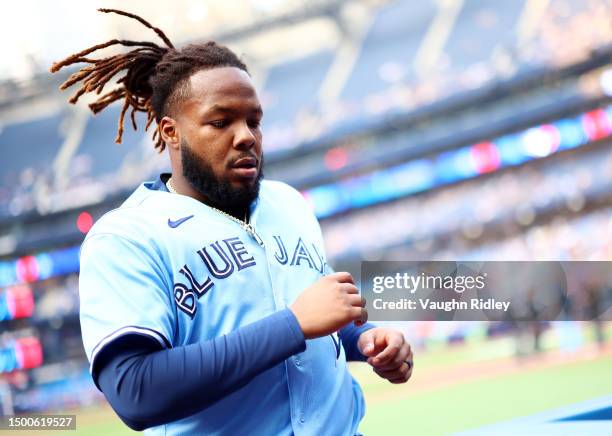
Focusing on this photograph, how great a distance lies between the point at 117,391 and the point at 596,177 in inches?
445

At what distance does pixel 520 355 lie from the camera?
7621mm

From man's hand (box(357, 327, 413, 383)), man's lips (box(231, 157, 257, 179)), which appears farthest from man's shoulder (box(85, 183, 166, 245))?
man's hand (box(357, 327, 413, 383))

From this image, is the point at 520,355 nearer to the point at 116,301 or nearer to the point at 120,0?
the point at 120,0

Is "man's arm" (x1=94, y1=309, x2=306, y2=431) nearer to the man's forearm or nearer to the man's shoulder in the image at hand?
the man's shoulder

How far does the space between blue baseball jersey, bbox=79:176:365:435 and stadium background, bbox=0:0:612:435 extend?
26.1 ft

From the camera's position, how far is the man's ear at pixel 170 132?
1.19 meters

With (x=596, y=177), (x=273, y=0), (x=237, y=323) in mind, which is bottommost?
(x=237, y=323)

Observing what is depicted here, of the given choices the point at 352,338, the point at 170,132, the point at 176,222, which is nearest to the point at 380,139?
the point at 352,338

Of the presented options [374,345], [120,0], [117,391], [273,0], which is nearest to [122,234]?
[117,391]

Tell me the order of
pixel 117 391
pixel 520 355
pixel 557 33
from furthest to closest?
pixel 557 33, pixel 520 355, pixel 117 391

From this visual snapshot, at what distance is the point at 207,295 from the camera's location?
3.46 feet

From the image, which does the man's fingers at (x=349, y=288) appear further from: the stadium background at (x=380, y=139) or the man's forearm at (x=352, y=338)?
the stadium background at (x=380, y=139)

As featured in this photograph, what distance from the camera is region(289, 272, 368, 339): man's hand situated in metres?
0.97

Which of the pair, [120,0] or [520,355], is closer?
[520,355]
